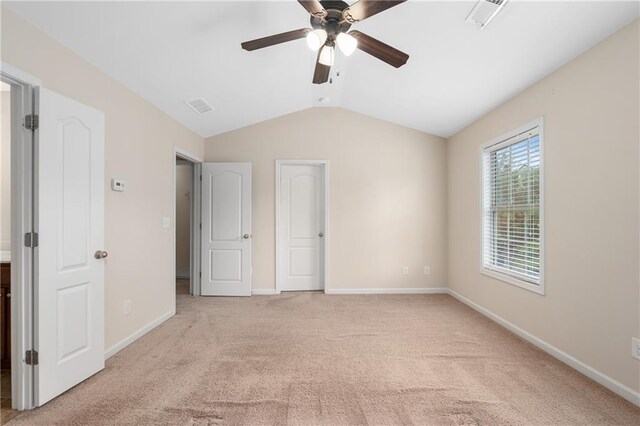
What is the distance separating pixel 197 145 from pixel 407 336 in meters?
3.82

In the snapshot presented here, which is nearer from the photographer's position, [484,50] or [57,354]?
[57,354]

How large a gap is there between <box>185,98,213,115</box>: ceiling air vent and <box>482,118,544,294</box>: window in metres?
3.47

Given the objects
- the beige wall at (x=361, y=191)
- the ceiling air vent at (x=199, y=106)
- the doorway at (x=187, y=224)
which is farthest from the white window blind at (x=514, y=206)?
the doorway at (x=187, y=224)

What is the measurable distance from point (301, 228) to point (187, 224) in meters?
2.88

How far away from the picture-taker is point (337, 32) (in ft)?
6.05

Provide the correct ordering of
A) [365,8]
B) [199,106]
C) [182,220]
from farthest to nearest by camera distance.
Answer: [182,220] < [199,106] < [365,8]

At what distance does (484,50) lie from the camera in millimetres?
2496

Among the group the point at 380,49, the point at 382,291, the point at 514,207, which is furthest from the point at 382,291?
the point at 380,49

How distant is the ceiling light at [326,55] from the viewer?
1.95m

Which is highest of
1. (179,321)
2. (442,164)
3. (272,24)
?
(272,24)

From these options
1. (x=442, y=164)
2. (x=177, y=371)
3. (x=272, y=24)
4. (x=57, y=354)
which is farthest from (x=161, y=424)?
(x=442, y=164)

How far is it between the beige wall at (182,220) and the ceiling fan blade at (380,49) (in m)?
5.17

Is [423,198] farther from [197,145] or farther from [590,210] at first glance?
[197,145]

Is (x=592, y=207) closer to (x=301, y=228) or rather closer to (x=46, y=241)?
(x=301, y=228)
